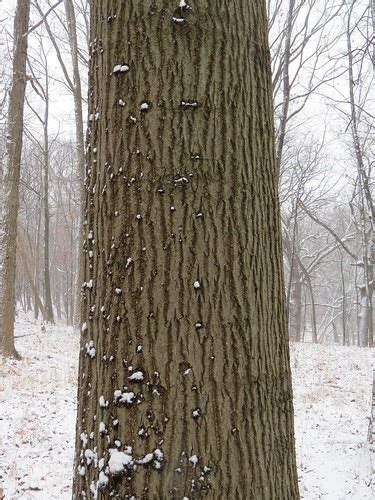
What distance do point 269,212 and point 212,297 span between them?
0.40 metres

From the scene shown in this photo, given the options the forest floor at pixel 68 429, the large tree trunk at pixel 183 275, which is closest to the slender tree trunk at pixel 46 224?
the forest floor at pixel 68 429

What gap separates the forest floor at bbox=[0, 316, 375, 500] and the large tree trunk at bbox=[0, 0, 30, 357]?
0.93 meters

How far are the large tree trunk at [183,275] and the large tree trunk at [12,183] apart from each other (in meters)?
8.92

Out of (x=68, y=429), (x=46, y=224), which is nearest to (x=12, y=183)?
(x=68, y=429)

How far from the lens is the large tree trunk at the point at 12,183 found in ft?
31.6

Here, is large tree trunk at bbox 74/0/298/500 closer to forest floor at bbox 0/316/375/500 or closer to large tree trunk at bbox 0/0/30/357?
forest floor at bbox 0/316/375/500

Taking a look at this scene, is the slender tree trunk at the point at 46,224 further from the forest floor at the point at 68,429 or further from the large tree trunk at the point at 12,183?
the large tree trunk at the point at 12,183

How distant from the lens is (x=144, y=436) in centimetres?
139

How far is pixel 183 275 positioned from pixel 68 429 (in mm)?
5410

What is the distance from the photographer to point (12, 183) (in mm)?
9961

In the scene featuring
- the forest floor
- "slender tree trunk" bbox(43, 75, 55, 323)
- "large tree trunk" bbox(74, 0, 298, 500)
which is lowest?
the forest floor

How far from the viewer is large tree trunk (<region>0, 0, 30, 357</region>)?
964 cm

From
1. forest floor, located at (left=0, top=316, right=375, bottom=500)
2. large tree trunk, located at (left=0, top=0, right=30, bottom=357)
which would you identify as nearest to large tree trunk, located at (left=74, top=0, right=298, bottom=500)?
forest floor, located at (left=0, top=316, right=375, bottom=500)

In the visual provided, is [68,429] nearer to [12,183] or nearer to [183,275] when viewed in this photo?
[183,275]
